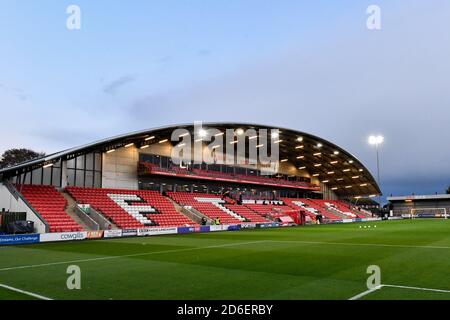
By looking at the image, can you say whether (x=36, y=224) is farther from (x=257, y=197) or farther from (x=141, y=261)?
(x=257, y=197)

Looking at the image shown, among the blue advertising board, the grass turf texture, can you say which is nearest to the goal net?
the grass turf texture

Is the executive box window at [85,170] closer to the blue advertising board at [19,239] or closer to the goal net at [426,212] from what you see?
the blue advertising board at [19,239]

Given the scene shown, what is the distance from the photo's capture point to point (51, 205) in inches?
1369

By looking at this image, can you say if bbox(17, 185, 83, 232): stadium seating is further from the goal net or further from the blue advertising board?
the goal net

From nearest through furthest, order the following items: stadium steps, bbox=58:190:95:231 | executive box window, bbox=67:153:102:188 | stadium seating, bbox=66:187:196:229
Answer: stadium steps, bbox=58:190:95:231
stadium seating, bbox=66:187:196:229
executive box window, bbox=67:153:102:188

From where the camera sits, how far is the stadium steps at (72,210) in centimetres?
3521

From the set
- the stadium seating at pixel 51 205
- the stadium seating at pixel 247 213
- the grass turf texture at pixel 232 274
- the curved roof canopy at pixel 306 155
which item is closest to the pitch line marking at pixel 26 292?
the grass turf texture at pixel 232 274

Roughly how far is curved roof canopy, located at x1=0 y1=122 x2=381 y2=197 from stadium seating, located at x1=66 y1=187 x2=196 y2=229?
4605mm

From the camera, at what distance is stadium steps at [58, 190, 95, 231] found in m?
35.2

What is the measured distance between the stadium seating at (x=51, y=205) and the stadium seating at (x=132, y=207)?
7.86 feet

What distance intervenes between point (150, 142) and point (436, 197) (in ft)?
266

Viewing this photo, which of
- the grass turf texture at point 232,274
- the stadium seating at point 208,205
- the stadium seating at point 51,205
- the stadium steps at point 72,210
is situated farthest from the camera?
the stadium seating at point 208,205

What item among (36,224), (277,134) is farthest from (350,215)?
(36,224)

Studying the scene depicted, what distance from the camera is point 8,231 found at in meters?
30.1
